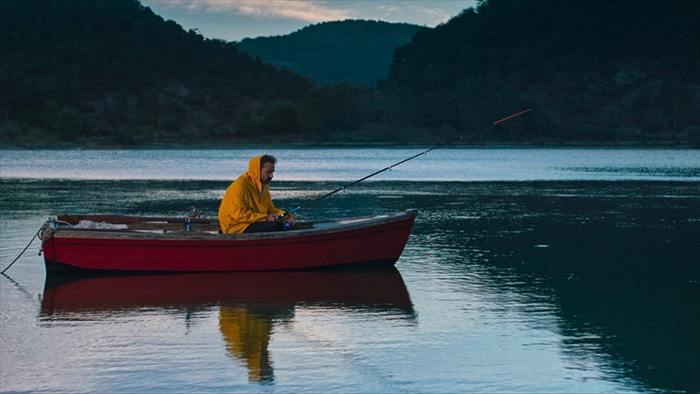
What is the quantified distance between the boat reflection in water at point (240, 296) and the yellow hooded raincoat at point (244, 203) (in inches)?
24.4

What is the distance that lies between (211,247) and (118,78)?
123m

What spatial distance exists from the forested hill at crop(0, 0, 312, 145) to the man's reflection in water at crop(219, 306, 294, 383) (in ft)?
321

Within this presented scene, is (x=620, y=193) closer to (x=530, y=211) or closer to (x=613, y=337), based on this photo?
(x=530, y=211)

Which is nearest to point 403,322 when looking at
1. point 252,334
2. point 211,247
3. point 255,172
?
point 252,334

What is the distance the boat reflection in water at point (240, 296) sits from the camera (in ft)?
32.0

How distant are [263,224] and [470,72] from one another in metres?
120

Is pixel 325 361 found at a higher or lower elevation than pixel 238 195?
lower

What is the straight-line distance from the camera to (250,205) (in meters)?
Answer: 12.6

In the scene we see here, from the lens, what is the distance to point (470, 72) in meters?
130

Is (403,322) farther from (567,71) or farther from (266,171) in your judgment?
(567,71)

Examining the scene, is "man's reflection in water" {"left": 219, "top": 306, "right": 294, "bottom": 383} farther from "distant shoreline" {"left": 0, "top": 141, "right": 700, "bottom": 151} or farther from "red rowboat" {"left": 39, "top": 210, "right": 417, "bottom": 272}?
"distant shoreline" {"left": 0, "top": 141, "right": 700, "bottom": 151}

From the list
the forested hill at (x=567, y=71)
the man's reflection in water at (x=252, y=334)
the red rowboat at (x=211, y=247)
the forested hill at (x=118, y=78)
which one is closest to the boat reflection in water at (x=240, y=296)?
the man's reflection in water at (x=252, y=334)

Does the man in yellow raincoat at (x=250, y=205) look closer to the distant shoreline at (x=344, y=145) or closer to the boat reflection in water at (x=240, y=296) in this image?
the boat reflection in water at (x=240, y=296)

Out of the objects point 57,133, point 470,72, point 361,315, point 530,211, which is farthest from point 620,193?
point 470,72
